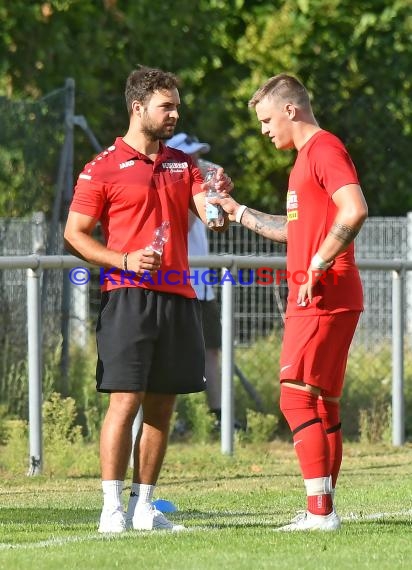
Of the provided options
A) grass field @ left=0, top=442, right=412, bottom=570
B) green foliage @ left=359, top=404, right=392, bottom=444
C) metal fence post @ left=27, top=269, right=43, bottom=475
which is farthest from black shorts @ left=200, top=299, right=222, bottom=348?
metal fence post @ left=27, top=269, right=43, bottom=475

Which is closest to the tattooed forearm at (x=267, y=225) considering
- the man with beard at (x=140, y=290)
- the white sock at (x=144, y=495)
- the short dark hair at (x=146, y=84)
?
the man with beard at (x=140, y=290)

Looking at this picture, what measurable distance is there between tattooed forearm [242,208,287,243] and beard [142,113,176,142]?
61cm

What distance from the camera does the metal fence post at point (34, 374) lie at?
9984mm

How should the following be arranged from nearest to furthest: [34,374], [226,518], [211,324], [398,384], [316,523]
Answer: [316,523] < [226,518] < [34,374] < [398,384] < [211,324]

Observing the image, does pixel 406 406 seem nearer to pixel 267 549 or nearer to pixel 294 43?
pixel 267 549

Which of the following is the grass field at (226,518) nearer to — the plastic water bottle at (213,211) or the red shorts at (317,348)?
the red shorts at (317,348)

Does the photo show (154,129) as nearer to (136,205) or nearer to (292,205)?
(136,205)

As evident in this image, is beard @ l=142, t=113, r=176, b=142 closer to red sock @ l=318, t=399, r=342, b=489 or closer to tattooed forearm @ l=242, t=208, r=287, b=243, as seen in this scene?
tattooed forearm @ l=242, t=208, r=287, b=243

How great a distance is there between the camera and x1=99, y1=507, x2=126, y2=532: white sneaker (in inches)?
285

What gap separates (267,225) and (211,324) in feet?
14.9

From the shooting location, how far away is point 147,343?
7332 millimetres

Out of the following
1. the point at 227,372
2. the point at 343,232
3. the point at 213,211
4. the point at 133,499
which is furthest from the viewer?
the point at 227,372

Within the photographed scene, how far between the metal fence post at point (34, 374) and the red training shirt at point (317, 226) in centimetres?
305

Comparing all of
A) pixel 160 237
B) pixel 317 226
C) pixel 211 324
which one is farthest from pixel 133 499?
pixel 211 324
